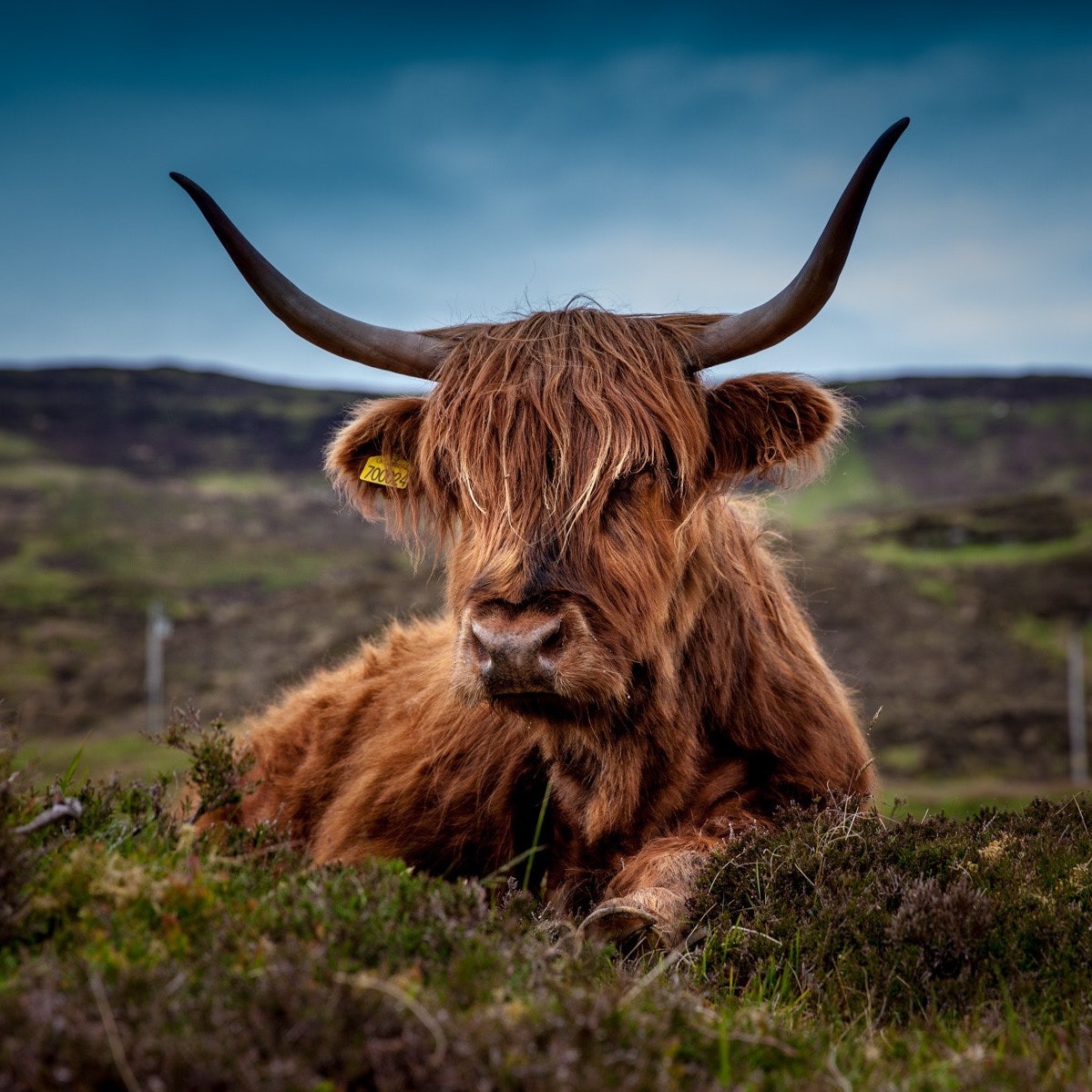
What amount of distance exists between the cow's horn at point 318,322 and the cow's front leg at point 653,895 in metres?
2.00

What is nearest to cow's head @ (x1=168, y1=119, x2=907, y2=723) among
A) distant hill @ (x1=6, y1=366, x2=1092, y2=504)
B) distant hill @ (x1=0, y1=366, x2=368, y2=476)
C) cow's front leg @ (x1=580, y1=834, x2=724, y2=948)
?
cow's front leg @ (x1=580, y1=834, x2=724, y2=948)

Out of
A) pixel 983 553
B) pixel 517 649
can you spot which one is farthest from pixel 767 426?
pixel 983 553

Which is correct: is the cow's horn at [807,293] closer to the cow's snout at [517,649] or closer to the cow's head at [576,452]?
the cow's head at [576,452]

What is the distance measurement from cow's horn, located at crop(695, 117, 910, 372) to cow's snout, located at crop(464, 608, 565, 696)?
133cm

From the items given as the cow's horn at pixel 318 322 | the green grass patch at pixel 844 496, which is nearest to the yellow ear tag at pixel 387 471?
the cow's horn at pixel 318 322

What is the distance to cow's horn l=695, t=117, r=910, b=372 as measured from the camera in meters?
3.35

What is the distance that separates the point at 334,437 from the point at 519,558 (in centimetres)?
140

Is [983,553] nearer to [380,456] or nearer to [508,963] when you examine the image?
[380,456]

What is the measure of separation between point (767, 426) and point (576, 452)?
31.8 inches

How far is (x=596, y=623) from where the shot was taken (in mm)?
3475

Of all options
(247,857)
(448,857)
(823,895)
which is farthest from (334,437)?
(823,895)

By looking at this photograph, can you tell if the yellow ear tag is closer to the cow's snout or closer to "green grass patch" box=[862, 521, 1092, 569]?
the cow's snout

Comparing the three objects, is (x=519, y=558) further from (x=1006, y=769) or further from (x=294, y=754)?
(x=1006, y=769)

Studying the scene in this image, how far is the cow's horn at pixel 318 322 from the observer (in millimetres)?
3801
